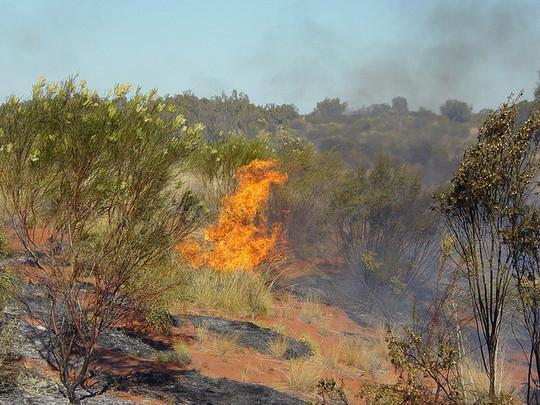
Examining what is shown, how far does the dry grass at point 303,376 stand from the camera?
32.5 ft

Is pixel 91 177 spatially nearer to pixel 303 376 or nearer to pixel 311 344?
pixel 303 376

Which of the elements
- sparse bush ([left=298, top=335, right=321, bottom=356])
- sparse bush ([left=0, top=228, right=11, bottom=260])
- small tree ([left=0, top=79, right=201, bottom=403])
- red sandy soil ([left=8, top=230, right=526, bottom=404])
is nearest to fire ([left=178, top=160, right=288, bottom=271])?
red sandy soil ([left=8, top=230, right=526, bottom=404])

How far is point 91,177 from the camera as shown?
22.9ft

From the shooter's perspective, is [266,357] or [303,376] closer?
[303,376]

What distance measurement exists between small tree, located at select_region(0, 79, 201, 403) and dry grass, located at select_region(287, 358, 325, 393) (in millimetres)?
3549

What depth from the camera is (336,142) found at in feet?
136

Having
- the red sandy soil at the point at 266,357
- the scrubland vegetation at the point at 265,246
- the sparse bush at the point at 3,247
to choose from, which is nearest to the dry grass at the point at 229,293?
the scrubland vegetation at the point at 265,246

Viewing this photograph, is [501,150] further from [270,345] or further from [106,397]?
[270,345]

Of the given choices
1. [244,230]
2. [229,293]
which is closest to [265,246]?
[244,230]

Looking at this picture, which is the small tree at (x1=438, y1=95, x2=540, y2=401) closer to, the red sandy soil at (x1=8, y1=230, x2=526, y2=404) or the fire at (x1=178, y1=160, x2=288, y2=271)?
the red sandy soil at (x1=8, y1=230, x2=526, y2=404)

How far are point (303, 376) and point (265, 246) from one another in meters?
7.37

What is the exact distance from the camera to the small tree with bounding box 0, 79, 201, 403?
6711 millimetres

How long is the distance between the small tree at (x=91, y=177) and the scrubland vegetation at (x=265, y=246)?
24 mm

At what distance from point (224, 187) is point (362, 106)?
161 feet
